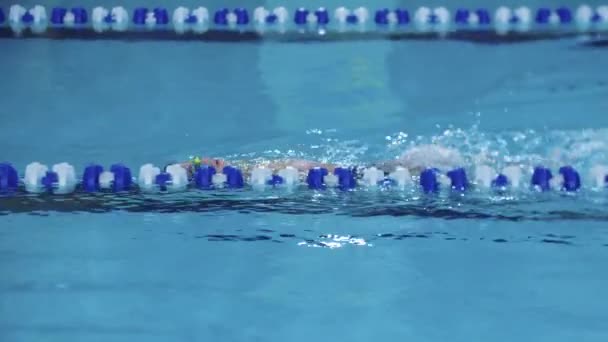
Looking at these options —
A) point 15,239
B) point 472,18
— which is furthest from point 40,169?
point 472,18

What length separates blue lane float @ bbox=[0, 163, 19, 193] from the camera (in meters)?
3.49

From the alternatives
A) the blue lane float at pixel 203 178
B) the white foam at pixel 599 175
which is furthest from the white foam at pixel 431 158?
the blue lane float at pixel 203 178

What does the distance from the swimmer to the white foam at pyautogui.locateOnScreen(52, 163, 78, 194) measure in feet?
1.30

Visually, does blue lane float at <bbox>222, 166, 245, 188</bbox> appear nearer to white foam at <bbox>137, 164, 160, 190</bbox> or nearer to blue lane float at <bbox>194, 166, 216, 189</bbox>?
blue lane float at <bbox>194, 166, 216, 189</bbox>

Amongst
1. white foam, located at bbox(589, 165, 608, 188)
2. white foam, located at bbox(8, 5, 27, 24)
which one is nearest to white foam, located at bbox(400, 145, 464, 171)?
white foam, located at bbox(589, 165, 608, 188)

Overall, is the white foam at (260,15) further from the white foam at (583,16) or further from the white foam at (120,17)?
the white foam at (583,16)

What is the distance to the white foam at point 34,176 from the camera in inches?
139

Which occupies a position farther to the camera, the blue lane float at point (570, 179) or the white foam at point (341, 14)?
the white foam at point (341, 14)

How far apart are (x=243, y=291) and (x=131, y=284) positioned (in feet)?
1.04

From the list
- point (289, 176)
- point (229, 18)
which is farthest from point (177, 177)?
point (229, 18)

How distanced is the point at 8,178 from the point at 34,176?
0.09 meters

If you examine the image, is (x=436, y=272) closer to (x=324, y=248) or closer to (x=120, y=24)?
(x=324, y=248)

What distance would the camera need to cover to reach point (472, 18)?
561 centimetres

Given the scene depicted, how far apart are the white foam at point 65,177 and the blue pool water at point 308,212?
0.17 m
